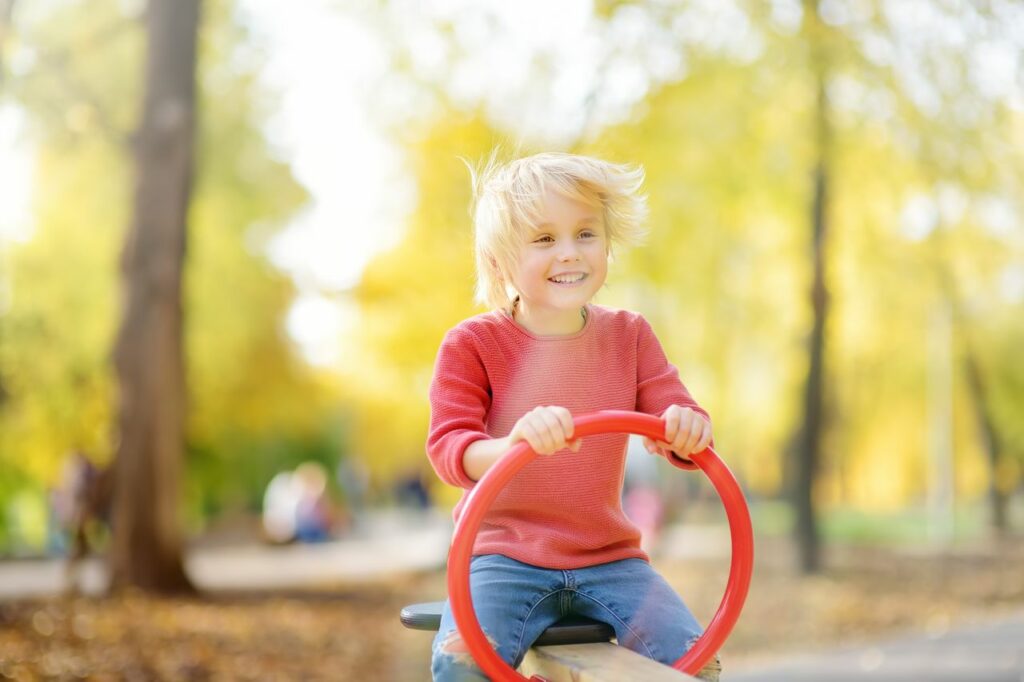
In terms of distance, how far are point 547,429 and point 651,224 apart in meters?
3.24

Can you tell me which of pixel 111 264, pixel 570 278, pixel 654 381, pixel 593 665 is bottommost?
pixel 593 665

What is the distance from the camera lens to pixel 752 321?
16.2 m

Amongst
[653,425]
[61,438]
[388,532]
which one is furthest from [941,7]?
[388,532]

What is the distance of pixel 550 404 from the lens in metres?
2.47

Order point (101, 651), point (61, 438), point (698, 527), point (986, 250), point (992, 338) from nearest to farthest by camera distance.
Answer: point (101, 651) < point (986, 250) < point (992, 338) < point (61, 438) < point (698, 527)

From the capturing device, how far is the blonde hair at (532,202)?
243 centimetres

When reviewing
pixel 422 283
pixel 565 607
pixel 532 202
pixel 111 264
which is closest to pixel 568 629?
pixel 565 607

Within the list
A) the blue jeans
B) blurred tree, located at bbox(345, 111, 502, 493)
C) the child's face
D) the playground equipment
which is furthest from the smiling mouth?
blurred tree, located at bbox(345, 111, 502, 493)

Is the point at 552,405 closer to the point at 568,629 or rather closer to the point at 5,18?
the point at 568,629

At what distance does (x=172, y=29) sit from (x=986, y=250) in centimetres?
904

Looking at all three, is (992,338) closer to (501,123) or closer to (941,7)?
(941,7)

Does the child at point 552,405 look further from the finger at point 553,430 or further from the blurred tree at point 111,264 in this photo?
the blurred tree at point 111,264

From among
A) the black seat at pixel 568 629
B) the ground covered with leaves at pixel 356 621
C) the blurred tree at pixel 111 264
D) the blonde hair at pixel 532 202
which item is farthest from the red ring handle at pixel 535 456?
the blurred tree at pixel 111 264

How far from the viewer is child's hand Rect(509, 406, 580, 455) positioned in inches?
83.6
